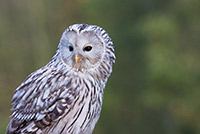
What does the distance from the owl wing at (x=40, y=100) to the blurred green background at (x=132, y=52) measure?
10.5 m

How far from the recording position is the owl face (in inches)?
173

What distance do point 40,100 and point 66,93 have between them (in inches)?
10.0

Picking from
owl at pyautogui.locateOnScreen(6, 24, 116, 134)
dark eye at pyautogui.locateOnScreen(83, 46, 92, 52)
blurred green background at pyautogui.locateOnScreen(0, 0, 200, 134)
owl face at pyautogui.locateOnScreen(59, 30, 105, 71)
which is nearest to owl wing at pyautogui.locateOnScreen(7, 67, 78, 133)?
owl at pyautogui.locateOnScreen(6, 24, 116, 134)

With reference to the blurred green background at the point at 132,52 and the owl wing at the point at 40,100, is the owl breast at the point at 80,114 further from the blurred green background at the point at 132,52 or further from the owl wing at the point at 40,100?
the blurred green background at the point at 132,52

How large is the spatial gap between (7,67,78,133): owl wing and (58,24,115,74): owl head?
0.79 feet

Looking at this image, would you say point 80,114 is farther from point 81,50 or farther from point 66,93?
point 81,50

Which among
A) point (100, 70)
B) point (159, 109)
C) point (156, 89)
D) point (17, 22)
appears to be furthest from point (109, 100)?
point (100, 70)

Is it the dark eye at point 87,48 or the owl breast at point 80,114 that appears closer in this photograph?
the owl breast at point 80,114

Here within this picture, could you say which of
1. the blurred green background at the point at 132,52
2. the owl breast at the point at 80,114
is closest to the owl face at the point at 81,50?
the owl breast at the point at 80,114

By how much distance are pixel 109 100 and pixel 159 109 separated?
2182mm

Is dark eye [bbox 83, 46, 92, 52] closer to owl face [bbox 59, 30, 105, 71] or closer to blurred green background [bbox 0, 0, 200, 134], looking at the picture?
owl face [bbox 59, 30, 105, 71]

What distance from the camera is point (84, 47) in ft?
14.6

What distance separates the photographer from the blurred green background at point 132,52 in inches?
633

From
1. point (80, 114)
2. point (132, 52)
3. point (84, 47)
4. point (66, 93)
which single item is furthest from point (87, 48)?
point (132, 52)
